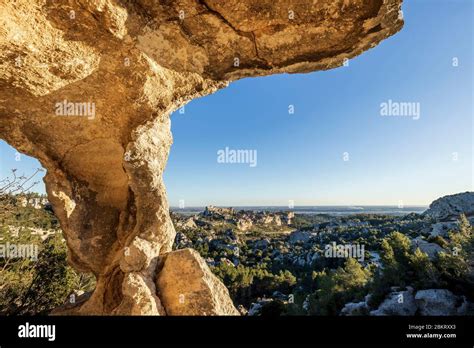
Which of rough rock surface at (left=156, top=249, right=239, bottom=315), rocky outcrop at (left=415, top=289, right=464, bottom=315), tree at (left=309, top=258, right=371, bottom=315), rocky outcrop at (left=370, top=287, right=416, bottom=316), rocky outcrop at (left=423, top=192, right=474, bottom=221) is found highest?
rough rock surface at (left=156, top=249, right=239, bottom=315)

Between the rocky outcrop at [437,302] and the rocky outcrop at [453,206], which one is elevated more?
the rocky outcrop at [453,206]
